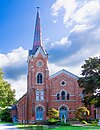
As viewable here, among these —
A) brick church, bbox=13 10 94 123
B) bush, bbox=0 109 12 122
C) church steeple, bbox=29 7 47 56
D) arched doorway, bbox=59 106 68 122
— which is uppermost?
church steeple, bbox=29 7 47 56

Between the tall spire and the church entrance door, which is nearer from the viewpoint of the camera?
the church entrance door

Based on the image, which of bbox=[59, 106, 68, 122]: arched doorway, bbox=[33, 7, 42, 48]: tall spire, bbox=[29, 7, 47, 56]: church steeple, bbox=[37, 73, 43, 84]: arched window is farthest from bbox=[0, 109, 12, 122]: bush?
bbox=[33, 7, 42, 48]: tall spire

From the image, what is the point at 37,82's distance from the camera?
2340 inches

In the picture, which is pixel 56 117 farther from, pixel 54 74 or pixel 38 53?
pixel 38 53

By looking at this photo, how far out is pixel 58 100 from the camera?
58.5m

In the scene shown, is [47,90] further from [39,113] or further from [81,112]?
[81,112]

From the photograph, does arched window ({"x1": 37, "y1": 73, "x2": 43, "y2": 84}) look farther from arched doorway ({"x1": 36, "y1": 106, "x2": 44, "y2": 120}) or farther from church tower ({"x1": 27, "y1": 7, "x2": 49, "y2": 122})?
arched doorway ({"x1": 36, "y1": 106, "x2": 44, "y2": 120})

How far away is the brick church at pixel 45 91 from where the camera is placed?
57875mm

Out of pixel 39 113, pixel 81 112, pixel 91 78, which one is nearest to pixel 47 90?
pixel 39 113

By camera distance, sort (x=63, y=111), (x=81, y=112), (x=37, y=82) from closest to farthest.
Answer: (x=81, y=112) → (x=63, y=111) → (x=37, y=82)

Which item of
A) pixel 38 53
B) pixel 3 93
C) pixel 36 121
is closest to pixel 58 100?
pixel 36 121

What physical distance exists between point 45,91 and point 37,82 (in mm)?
2456

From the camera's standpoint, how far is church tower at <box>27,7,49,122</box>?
57781 millimetres

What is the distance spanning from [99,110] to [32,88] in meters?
13.5
